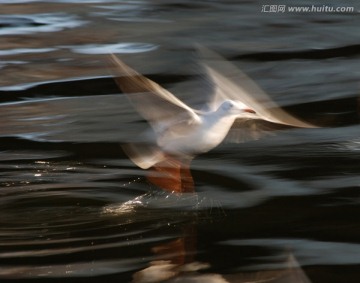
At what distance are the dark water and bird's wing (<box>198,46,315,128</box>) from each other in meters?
0.12

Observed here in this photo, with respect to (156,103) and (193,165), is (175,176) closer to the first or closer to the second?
(156,103)

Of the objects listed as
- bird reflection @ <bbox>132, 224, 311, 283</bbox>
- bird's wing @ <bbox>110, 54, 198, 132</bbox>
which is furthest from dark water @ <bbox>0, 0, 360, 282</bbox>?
bird's wing @ <bbox>110, 54, 198, 132</bbox>

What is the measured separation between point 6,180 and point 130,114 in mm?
1468

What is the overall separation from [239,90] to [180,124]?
31.9 inches

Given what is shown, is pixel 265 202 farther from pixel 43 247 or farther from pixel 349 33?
pixel 349 33

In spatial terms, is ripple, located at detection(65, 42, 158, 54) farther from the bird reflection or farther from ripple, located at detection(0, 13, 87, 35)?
the bird reflection

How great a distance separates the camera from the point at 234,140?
5625 mm

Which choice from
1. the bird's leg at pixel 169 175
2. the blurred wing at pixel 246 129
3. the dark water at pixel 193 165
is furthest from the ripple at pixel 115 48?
the bird's leg at pixel 169 175

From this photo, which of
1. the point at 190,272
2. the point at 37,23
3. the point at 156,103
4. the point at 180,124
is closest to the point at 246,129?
the point at 180,124

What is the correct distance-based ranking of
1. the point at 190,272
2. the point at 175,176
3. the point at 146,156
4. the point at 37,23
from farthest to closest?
1. the point at 37,23
2. the point at 146,156
3. the point at 175,176
4. the point at 190,272

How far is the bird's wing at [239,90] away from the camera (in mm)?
5570

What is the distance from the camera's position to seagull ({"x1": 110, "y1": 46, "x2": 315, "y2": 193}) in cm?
517

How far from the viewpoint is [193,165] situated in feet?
19.3

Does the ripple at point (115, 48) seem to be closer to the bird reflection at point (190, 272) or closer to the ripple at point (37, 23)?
the ripple at point (37, 23)
